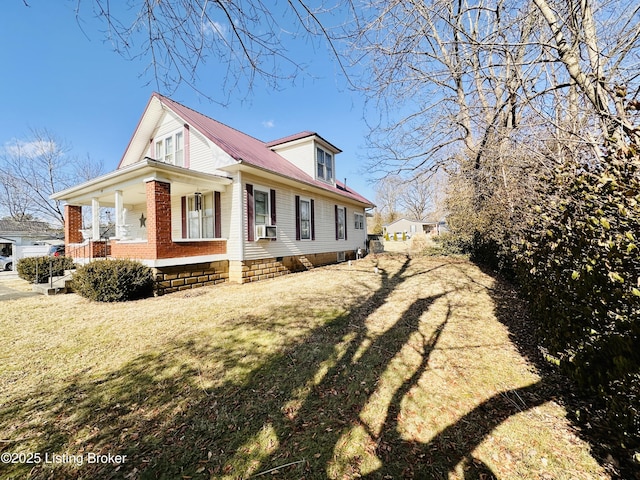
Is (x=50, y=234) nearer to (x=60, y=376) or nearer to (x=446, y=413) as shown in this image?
(x=60, y=376)

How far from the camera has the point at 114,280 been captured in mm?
6508

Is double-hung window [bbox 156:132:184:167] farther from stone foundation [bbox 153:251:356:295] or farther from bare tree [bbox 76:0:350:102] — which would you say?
bare tree [bbox 76:0:350:102]

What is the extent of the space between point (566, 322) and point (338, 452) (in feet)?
8.41

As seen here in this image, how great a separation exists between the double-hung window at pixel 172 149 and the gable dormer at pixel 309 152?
472 centimetres

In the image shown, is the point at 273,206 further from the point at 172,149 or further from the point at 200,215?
the point at 172,149

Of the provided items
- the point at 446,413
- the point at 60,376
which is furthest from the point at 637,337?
the point at 60,376

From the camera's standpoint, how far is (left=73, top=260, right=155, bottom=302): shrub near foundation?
21.4 feet

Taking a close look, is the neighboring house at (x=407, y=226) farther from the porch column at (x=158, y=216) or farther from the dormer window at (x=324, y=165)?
the porch column at (x=158, y=216)

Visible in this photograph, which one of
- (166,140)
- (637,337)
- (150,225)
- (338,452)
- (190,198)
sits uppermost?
(166,140)

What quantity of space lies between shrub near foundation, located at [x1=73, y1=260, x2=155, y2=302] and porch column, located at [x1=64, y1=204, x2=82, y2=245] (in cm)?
556

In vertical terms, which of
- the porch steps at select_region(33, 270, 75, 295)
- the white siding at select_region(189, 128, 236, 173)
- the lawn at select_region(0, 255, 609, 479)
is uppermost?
the white siding at select_region(189, 128, 236, 173)

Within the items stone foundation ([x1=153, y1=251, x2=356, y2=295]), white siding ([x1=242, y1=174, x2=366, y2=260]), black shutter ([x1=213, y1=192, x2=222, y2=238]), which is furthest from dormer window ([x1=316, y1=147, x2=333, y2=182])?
black shutter ([x1=213, y1=192, x2=222, y2=238])

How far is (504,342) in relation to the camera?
13.2 ft

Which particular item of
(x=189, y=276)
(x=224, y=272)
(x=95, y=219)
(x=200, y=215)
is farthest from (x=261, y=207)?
(x=95, y=219)
